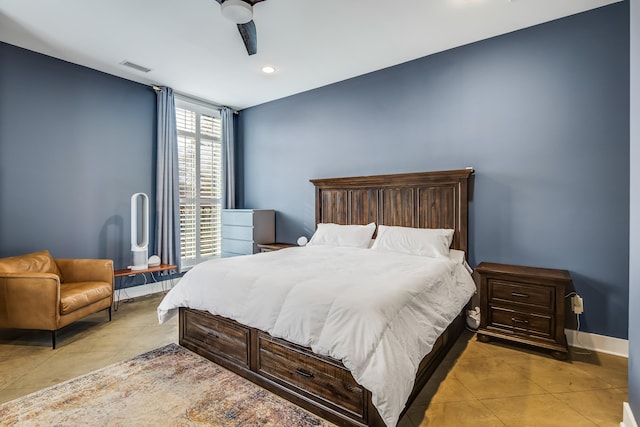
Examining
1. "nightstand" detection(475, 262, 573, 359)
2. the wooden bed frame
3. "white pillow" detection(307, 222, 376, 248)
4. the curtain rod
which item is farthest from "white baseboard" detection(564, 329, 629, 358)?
the curtain rod

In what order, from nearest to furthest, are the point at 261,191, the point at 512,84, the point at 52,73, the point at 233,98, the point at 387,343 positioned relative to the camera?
the point at 387,343, the point at 512,84, the point at 52,73, the point at 233,98, the point at 261,191

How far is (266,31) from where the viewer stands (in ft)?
10.6

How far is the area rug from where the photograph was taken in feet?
6.30

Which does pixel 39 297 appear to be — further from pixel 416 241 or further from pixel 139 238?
pixel 416 241

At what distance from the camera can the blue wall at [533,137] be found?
→ 2.84m

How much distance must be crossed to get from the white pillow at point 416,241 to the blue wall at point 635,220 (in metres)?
1.62

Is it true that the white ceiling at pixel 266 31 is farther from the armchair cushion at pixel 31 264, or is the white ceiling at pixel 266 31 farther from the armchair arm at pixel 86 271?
the armchair arm at pixel 86 271

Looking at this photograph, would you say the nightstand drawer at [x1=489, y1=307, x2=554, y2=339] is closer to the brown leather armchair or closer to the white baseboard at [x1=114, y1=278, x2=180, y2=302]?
the brown leather armchair

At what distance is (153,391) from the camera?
2.22m

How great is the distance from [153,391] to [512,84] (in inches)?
166

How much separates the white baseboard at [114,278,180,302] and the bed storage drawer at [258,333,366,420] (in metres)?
3.15

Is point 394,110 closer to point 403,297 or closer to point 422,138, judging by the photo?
point 422,138

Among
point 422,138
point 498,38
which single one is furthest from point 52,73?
point 498,38

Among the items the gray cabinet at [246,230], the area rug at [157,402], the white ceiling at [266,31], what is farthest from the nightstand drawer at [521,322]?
the gray cabinet at [246,230]
